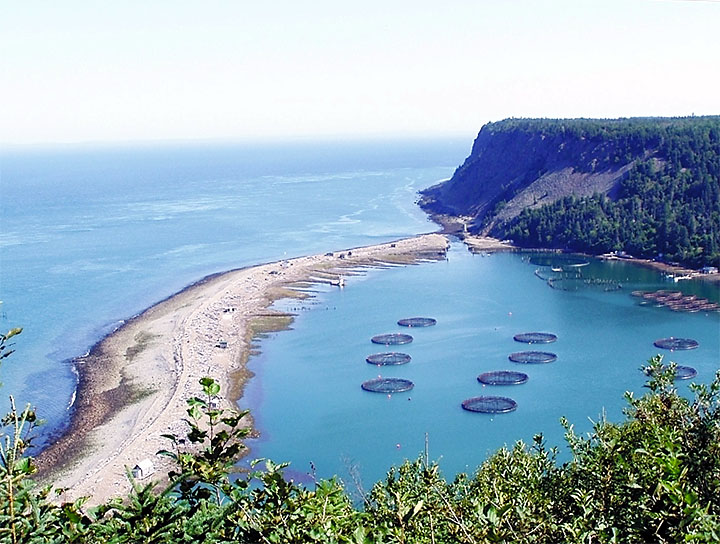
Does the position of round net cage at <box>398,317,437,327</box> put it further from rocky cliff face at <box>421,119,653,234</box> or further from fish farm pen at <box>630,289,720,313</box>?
rocky cliff face at <box>421,119,653,234</box>

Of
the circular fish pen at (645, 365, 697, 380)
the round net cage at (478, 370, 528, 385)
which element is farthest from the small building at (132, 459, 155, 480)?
the circular fish pen at (645, 365, 697, 380)

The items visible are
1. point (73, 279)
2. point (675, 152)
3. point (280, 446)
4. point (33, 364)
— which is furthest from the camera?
point (675, 152)

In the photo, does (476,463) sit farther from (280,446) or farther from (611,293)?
(611,293)

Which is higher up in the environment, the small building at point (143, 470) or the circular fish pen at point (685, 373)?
the circular fish pen at point (685, 373)

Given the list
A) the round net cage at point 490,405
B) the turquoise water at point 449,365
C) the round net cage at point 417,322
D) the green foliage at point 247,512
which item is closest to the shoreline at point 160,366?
the turquoise water at point 449,365

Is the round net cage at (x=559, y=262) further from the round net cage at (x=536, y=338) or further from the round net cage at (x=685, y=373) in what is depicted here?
the round net cage at (x=685, y=373)

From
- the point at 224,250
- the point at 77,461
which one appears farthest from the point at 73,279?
the point at 77,461
